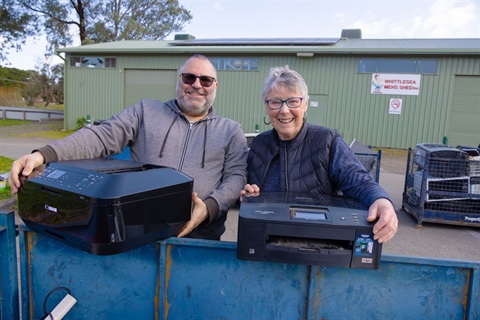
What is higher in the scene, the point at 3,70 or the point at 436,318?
the point at 3,70

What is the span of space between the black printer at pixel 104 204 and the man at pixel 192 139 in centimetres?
38

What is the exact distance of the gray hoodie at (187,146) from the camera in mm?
2008

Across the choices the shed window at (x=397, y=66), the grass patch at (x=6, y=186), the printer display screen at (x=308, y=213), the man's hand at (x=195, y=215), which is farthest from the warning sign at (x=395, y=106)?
the printer display screen at (x=308, y=213)

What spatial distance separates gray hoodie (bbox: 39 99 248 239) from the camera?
79.0 inches

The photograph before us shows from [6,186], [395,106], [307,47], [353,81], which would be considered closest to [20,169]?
[6,186]


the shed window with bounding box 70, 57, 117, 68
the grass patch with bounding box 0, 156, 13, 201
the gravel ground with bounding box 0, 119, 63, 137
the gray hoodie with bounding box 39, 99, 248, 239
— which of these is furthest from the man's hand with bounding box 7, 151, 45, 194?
the shed window with bounding box 70, 57, 117, 68

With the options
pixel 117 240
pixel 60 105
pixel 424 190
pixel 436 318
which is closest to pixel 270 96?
pixel 117 240

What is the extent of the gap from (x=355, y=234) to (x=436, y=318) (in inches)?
23.0

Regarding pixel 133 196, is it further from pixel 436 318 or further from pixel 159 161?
A: pixel 436 318

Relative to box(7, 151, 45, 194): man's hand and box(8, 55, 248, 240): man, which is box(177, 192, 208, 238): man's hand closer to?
box(8, 55, 248, 240): man

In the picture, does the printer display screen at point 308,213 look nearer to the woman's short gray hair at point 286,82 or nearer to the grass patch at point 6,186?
the woman's short gray hair at point 286,82

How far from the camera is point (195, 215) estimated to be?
5.84ft

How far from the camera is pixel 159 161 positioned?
2.04 meters

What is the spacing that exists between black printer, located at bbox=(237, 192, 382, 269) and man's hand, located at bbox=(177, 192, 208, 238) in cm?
38
